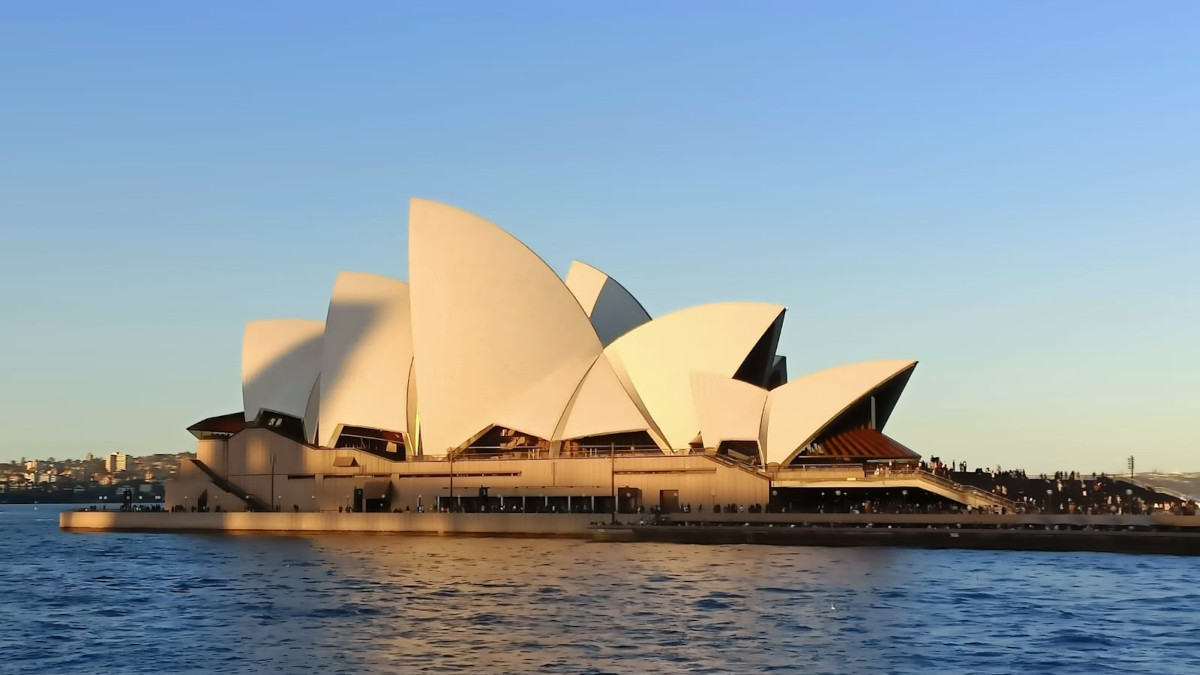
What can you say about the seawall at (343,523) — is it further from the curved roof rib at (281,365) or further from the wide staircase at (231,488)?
the curved roof rib at (281,365)

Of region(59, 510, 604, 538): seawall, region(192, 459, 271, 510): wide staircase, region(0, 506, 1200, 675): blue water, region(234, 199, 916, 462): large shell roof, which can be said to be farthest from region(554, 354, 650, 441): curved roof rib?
region(192, 459, 271, 510): wide staircase

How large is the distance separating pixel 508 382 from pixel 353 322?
13.5 m

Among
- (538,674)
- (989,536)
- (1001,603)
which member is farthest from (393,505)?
(538,674)

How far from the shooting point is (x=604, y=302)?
90.9 meters

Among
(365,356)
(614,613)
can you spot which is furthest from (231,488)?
(614,613)

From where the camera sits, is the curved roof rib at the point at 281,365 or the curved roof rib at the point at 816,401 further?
the curved roof rib at the point at 281,365

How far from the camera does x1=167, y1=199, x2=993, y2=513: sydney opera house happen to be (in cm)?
7581

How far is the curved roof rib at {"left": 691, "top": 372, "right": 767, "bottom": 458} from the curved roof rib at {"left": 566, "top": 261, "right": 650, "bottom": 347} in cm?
1336

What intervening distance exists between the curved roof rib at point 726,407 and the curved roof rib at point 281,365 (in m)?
30.4

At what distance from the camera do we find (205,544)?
72938 millimetres

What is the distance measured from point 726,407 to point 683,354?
4.72 meters

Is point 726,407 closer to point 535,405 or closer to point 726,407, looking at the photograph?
point 726,407

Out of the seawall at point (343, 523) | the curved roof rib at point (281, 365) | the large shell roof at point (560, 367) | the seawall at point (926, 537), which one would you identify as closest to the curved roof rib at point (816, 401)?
the large shell roof at point (560, 367)

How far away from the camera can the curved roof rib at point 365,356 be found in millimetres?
87125
